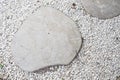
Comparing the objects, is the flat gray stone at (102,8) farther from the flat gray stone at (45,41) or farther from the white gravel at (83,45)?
the flat gray stone at (45,41)

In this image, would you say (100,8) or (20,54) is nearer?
(20,54)

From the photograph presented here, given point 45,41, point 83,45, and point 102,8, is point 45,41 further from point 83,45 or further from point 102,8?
point 102,8

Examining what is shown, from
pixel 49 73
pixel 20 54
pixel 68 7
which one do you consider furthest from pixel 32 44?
pixel 68 7

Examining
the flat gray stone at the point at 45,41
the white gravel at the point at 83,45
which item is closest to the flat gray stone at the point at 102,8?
the white gravel at the point at 83,45

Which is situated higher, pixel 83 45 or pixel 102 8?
pixel 102 8

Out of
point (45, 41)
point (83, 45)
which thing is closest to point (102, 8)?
point (83, 45)

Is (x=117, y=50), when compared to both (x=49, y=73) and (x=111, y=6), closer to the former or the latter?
(x=111, y=6)

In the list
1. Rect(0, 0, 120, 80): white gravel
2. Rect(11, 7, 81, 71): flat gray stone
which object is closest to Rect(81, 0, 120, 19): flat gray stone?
Rect(0, 0, 120, 80): white gravel
